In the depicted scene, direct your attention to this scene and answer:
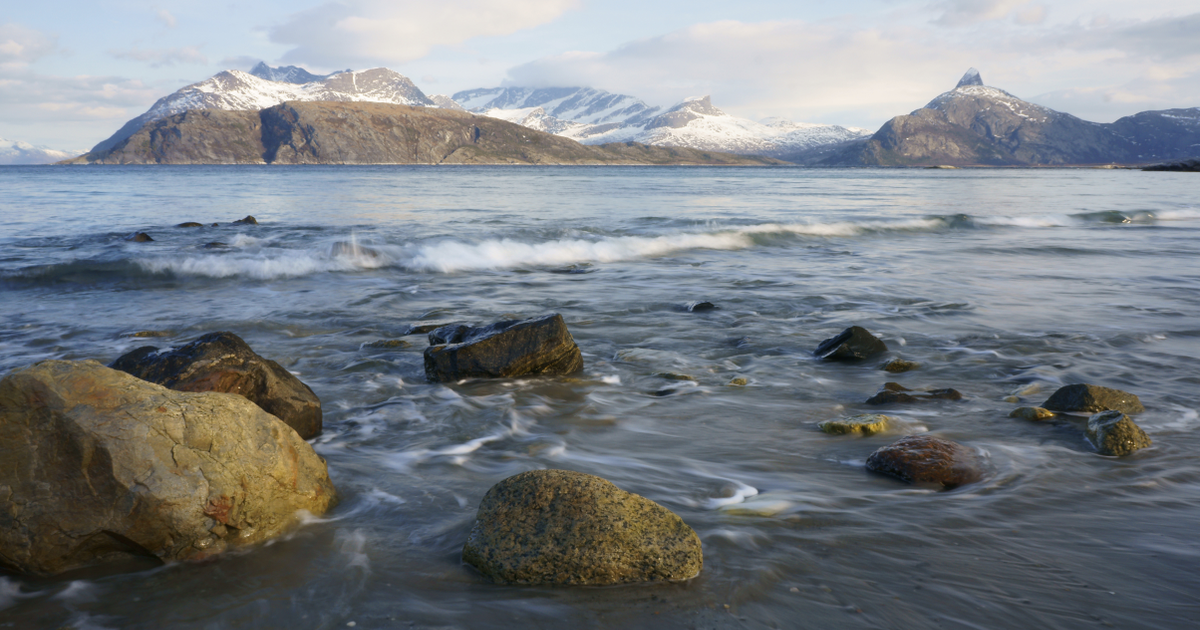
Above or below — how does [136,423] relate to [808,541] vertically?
above

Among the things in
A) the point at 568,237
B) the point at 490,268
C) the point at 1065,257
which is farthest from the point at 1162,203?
the point at 490,268

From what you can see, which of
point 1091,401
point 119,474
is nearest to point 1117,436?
point 1091,401

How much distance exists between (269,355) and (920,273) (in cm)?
1199

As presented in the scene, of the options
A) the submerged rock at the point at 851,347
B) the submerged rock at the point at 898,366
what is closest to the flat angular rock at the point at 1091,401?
the submerged rock at the point at 898,366

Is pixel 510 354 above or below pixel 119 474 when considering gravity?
below

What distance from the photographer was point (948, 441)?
14.9 feet

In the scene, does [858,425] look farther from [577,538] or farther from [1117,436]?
[577,538]

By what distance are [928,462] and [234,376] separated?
4793mm

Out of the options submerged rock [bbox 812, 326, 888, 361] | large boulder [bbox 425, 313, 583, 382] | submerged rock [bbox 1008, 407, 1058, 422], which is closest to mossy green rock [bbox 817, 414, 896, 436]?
submerged rock [bbox 1008, 407, 1058, 422]

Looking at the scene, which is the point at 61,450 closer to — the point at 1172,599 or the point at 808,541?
the point at 808,541

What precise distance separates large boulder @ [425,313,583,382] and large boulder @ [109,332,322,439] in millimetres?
1527

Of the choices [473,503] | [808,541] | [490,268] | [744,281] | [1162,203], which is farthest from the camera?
[1162,203]

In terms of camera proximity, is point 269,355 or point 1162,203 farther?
point 1162,203

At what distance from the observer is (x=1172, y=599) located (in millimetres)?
2932
